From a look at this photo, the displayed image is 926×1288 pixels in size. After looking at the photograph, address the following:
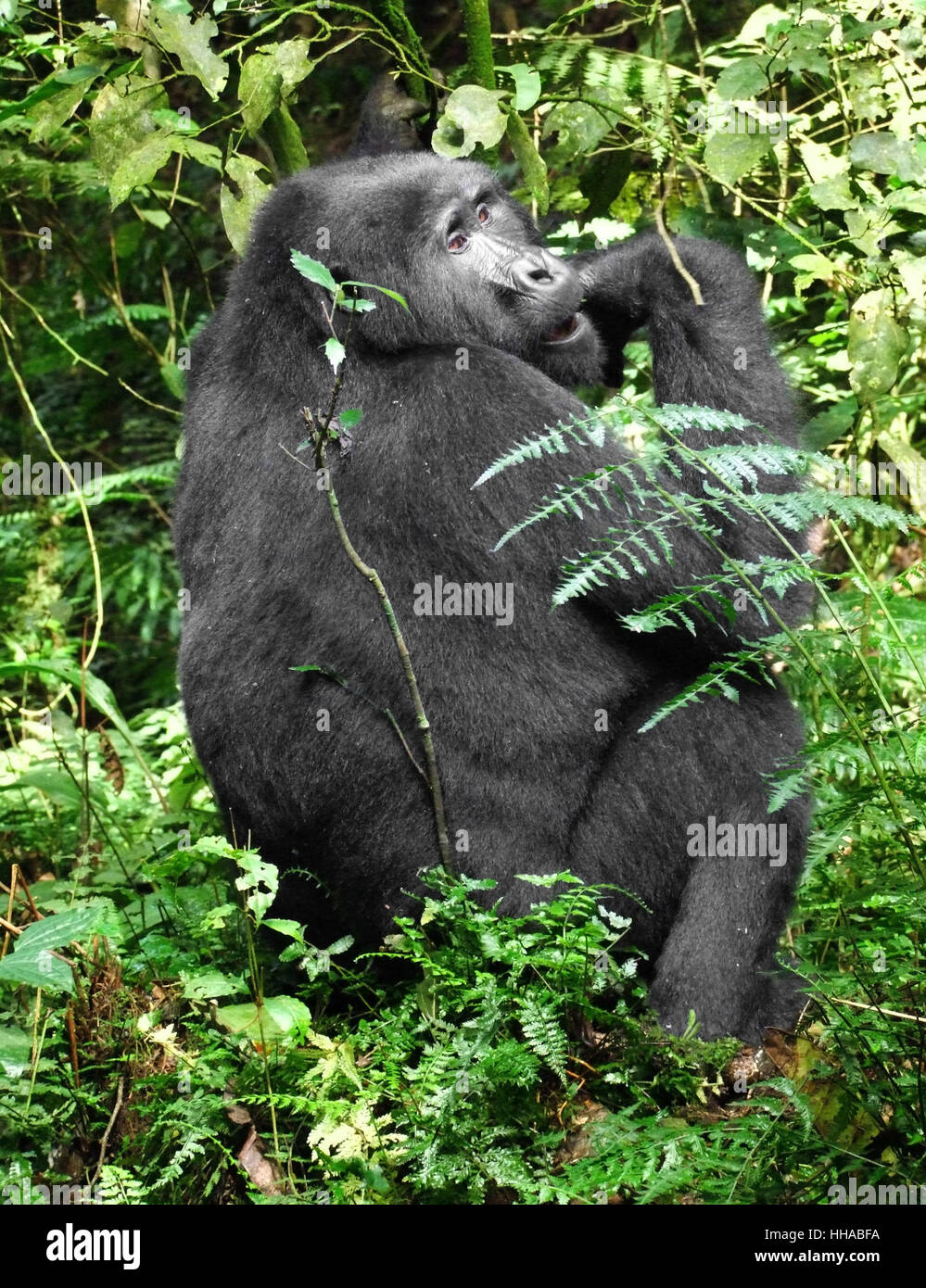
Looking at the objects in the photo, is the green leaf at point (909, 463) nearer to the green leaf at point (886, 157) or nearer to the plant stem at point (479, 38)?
the green leaf at point (886, 157)

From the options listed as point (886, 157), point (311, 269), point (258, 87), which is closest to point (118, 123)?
point (258, 87)

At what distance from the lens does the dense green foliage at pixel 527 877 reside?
2953 millimetres

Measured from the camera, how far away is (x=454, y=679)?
377 centimetres

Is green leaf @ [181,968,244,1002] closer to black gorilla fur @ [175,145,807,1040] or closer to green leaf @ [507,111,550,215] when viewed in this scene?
black gorilla fur @ [175,145,807,1040]

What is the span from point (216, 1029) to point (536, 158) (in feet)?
9.92

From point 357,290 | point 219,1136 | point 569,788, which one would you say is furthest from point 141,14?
point 219,1136

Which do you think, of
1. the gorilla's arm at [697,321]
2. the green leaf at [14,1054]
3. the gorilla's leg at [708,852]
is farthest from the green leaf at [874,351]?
the green leaf at [14,1054]

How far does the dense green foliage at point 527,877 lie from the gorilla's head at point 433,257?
0.71 feet

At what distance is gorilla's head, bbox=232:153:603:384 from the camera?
164 inches

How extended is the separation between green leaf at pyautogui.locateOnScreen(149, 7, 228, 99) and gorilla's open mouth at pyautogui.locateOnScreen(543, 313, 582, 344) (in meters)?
1.32

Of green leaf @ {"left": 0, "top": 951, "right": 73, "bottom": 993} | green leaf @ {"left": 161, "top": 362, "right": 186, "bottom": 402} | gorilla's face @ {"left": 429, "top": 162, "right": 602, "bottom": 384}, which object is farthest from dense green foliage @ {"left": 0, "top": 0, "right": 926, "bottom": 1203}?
green leaf @ {"left": 161, "top": 362, "right": 186, "bottom": 402}

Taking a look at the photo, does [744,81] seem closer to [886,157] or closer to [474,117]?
[886,157]
